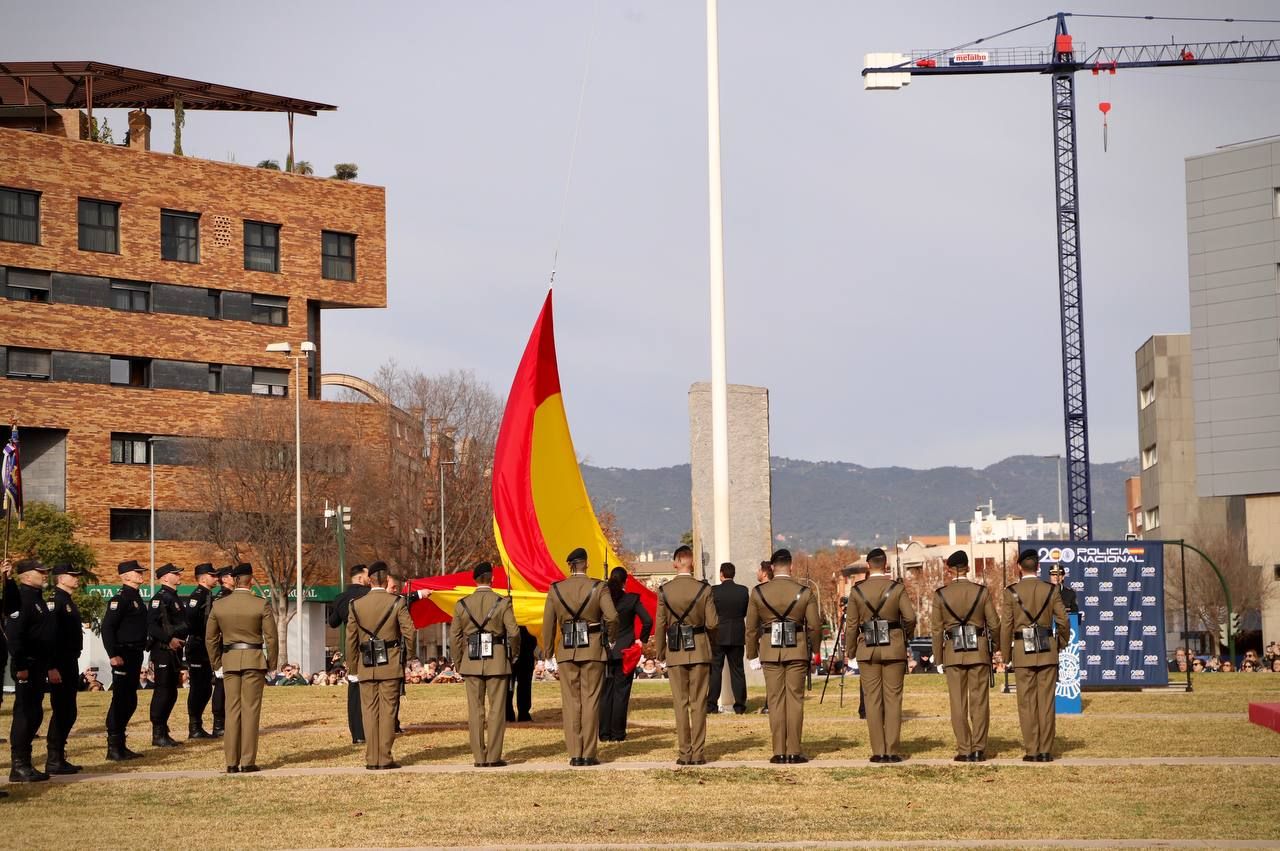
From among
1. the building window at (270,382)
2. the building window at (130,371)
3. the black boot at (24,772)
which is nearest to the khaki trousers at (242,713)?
the black boot at (24,772)

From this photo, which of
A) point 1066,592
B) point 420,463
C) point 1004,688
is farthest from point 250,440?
point 1066,592

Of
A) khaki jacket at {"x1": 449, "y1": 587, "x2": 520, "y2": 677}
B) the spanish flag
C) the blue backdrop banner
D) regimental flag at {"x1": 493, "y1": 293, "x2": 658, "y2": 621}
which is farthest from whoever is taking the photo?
the blue backdrop banner

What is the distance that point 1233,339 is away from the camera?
268 ft

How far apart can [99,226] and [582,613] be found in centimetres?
5017

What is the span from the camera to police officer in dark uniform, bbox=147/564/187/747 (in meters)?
19.0

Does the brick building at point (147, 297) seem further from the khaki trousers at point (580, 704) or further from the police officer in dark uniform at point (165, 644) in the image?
the khaki trousers at point (580, 704)

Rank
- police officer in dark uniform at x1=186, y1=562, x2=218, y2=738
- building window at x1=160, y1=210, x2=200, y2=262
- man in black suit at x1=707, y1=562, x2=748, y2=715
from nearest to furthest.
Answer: police officer in dark uniform at x1=186, y1=562, x2=218, y2=738 → man in black suit at x1=707, y1=562, x2=748, y2=715 → building window at x1=160, y1=210, x2=200, y2=262

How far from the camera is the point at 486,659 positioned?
16906 millimetres

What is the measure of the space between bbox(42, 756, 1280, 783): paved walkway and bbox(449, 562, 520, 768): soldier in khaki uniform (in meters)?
0.34

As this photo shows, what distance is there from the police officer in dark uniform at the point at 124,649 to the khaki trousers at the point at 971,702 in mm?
8949

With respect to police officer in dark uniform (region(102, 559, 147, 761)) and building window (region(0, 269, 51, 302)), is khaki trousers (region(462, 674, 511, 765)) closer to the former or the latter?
police officer in dark uniform (region(102, 559, 147, 761))

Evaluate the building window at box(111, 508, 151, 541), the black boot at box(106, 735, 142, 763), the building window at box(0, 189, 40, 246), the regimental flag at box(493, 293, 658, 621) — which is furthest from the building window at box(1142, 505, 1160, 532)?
the black boot at box(106, 735, 142, 763)

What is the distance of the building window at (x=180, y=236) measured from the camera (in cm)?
6328

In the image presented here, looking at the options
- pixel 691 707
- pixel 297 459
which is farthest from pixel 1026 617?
pixel 297 459
